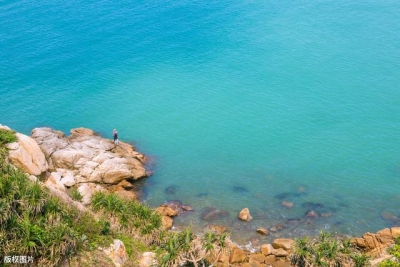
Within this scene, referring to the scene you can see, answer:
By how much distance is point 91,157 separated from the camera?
42344mm

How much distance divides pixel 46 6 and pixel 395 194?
7797 centimetres

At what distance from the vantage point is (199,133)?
5131 centimetres

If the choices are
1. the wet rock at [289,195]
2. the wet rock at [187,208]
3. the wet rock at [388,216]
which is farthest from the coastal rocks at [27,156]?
the wet rock at [388,216]

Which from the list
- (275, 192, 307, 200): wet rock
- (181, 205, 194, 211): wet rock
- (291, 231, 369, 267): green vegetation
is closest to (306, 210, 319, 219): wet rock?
(275, 192, 307, 200): wet rock

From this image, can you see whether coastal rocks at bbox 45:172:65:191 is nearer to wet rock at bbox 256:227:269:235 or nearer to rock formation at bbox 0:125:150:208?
rock formation at bbox 0:125:150:208

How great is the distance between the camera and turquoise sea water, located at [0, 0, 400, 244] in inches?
1614

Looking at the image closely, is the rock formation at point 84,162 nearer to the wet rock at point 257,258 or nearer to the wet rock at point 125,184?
the wet rock at point 125,184

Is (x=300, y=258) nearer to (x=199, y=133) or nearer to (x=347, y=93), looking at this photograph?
(x=199, y=133)

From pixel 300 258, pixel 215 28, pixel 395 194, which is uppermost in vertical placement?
pixel 215 28

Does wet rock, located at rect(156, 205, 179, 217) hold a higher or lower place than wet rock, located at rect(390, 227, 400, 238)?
lower

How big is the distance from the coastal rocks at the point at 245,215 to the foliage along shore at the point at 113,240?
12.9ft

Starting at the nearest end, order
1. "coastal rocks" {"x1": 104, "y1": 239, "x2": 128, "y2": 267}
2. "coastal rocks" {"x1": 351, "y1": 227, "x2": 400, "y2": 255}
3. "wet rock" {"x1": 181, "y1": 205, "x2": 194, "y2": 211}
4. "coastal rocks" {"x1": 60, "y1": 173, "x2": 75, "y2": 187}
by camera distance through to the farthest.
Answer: "coastal rocks" {"x1": 104, "y1": 239, "x2": 128, "y2": 267} → "coastal rocks" {"x1": 351, "y1": 227, "x2": 400, "y2": 255} → "coastal rocks" {"x1": 60, "y1": 173, "x2": 75, "y2": 187} → "wet rock" {"x1": 181, "y1": 205, "x2": 194, "y2": 211}

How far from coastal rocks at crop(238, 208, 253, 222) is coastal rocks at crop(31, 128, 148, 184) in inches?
462

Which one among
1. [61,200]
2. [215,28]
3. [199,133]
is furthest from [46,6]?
[61,200]
